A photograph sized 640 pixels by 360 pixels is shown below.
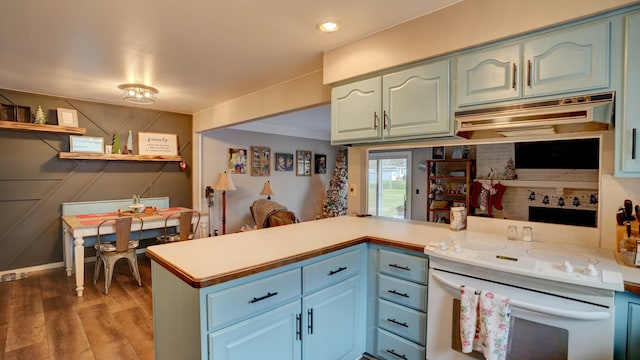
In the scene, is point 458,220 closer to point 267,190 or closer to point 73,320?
point 73,320

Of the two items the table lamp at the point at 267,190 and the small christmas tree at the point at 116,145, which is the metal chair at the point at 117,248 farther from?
the table lamp at the point at 267,190

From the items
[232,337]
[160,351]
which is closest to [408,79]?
[232,337]

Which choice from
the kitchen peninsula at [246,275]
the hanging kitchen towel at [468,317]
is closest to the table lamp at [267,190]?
the kitchen peninsula at [246,275]

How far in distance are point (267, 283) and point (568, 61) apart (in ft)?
5.91

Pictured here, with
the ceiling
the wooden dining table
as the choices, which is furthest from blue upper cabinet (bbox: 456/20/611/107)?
the wooden dining table

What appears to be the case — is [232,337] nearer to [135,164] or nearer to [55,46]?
[55,46]

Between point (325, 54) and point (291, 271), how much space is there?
1.77 metres

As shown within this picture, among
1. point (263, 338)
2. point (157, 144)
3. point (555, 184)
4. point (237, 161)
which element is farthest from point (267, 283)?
point (237, 161)

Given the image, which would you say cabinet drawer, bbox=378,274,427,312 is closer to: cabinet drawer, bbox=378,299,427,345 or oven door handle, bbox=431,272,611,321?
cabinet drawer, bbox=378,299,427,345

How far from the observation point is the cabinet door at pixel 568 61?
1.38 meters

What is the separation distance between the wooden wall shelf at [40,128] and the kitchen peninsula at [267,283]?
133 inches

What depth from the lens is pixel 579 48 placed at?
1430 mm

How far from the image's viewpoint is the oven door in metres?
1.23

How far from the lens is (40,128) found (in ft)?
12.3
